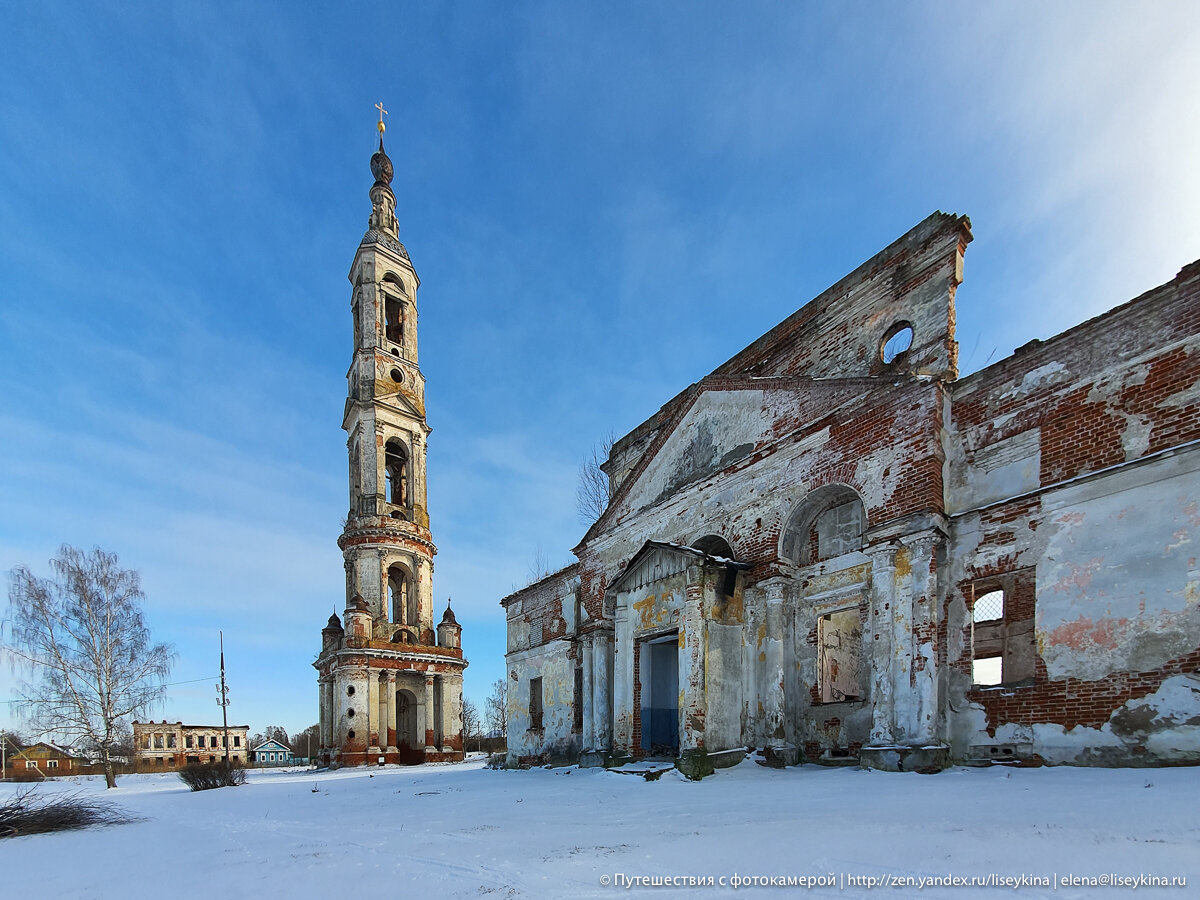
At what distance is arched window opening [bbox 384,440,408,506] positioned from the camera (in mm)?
29797

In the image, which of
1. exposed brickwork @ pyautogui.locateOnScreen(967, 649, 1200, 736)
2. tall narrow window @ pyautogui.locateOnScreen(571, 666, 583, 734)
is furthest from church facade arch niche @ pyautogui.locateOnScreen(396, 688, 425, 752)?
exposed brickwork @ pyautogui.locateOnScreen(967, 649, 1200, 736)

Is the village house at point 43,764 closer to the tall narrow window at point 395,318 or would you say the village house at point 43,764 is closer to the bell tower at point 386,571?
the bell tower at point 386,571

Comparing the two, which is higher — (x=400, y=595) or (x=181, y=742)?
(x=400, y=595)

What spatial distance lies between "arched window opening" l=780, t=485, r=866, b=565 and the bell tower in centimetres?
2021

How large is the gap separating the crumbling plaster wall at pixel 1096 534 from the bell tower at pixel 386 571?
23.1m

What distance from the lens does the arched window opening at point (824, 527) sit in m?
10.3

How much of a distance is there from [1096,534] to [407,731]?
89.5ft

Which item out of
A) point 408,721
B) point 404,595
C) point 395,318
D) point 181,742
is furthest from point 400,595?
→ point 181,742

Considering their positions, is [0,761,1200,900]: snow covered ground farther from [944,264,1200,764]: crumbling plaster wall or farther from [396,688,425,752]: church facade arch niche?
[396,688,425,752]: church facade arch niche

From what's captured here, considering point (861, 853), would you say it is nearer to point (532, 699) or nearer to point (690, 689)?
point (690, 689)

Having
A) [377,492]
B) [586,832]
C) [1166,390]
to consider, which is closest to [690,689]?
[586,832]

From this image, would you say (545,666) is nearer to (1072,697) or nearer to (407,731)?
(1072,697)

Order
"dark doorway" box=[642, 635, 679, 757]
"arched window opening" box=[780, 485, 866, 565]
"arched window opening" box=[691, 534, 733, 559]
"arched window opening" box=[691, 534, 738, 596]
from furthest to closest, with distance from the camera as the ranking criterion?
1. "dark doorway" box=[642, 635, 679, 757]
2. "arched window opening" box=[691, 534, 733, 559]
3. "arched window opening" box=[691, 534, 738, 596]
4. "arched window opening" box=[780, 485, 866, 565]

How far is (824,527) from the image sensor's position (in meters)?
10.7
